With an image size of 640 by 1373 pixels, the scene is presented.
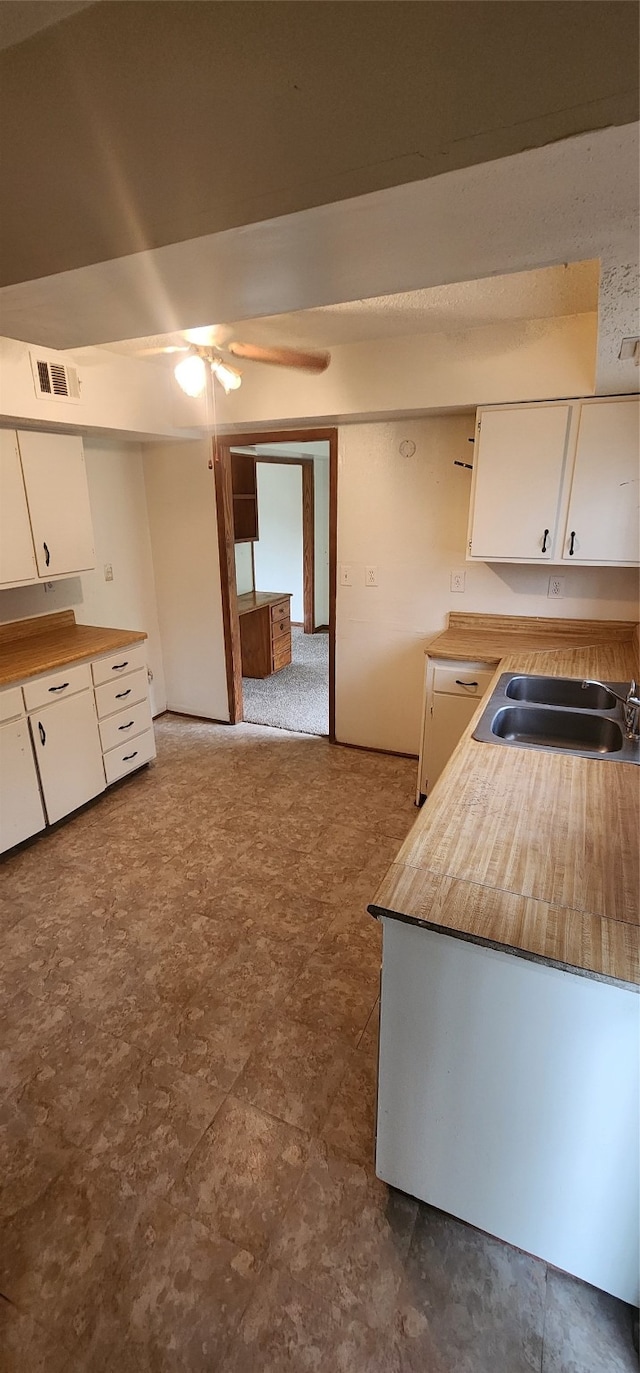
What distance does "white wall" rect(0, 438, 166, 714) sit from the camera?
11.2 ft

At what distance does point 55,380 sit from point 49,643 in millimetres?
1313

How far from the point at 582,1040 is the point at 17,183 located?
5.57 feet

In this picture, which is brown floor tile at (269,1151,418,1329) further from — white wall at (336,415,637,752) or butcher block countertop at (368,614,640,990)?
white wall at (336,415,637,752)

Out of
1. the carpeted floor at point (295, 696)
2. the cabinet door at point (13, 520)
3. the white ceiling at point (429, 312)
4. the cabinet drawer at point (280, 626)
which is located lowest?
the carpeted floor at point (295, 696)

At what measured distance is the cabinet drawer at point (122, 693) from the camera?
3.07 meters

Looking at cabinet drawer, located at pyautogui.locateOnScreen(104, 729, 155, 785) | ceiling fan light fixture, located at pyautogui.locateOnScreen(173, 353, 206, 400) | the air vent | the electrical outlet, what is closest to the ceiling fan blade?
ceiling fan light fixture, located at pyautogui.locateOnScreen(173, 353, 206, 400)

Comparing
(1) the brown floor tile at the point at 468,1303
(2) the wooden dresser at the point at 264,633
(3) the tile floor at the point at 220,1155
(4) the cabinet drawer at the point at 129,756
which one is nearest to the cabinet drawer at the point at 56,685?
(4) the cabinet drawer at the point at 129,756

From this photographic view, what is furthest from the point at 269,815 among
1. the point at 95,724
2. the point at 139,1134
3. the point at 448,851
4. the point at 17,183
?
the point at 17,183

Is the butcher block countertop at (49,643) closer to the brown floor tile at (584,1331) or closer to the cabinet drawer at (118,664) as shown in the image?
the cabinet drawer at (118,664)

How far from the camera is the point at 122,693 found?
321 centimetres

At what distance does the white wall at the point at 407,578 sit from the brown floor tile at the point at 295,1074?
2.10 meters

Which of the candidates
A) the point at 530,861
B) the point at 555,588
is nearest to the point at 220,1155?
the point at 530,861

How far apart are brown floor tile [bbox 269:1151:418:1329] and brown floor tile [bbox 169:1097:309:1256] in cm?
4

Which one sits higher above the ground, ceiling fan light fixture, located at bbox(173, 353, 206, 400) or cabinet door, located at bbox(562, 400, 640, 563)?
ceiling fan light fixture, located at bbox(173, 353, 206, 400)
